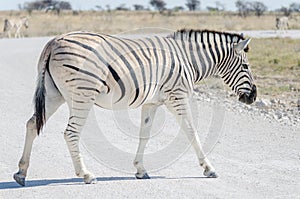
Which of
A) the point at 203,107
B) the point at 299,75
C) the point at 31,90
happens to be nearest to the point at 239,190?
the point at 203,107

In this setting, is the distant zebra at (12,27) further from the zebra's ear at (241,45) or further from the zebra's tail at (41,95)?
the zebra's tail at (41,95)

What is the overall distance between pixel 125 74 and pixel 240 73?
1801 mm

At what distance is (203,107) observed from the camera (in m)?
12.8

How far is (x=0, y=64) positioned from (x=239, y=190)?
46.7ft

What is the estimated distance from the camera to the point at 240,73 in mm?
8297

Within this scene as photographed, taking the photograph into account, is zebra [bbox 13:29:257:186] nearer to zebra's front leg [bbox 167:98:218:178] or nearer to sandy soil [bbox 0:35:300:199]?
zebra's front leg [bbox 167:98:218:178]

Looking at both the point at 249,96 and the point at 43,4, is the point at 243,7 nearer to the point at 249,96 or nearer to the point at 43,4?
the point at 43,4

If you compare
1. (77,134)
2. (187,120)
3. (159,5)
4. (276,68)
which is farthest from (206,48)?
(159,5)

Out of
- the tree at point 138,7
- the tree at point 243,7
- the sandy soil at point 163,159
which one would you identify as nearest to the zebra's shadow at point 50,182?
the sandy soil at point 163,159

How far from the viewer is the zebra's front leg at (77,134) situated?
6930 mm

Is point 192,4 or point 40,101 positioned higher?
point 40,101

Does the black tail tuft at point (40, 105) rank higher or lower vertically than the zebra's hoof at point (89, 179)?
higher

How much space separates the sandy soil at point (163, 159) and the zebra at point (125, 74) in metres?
0.31

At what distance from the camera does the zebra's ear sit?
8094 millimetres
